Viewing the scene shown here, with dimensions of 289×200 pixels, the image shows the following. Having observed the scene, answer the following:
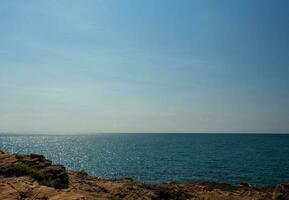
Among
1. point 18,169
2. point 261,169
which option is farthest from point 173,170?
point 18,169

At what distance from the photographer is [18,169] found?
22.5 metres

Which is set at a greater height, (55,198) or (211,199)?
(55,198)

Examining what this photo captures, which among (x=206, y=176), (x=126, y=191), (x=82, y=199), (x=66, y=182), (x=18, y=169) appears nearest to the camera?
(x=82, y=199)

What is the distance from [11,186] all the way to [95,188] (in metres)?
8.80

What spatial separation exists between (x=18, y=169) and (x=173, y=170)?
59731mm

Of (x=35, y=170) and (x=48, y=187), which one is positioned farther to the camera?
(x=35, y=170)

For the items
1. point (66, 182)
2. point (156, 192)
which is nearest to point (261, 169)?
point (156, 192)

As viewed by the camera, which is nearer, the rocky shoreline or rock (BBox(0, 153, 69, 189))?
the rocky shoreline

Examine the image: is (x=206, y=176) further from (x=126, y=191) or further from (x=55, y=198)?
(x=55, y=198)

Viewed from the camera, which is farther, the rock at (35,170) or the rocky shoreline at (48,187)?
the rock at (35,170)

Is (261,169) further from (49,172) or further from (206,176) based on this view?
(49,172)

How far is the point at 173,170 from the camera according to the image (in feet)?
260

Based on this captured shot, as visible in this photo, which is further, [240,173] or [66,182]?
[240,173]

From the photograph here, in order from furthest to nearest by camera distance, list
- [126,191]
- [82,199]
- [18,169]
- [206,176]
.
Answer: [206,176] → [126,191] → [18,169] → [82,199]
